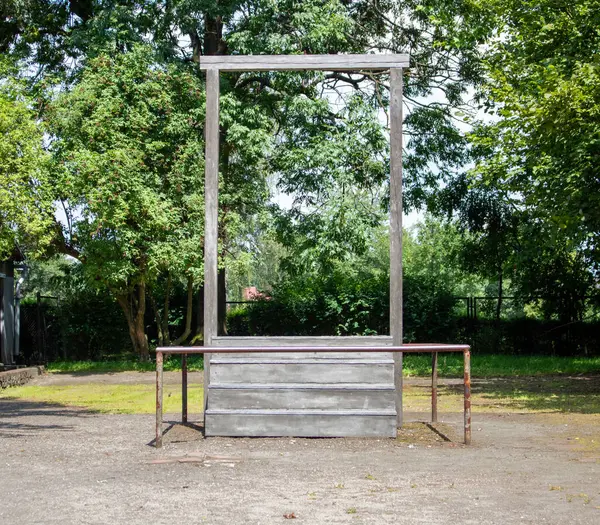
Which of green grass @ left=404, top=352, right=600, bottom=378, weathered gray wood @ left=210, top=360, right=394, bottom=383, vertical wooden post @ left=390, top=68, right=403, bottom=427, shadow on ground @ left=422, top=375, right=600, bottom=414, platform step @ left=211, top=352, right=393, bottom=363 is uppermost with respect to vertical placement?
vertical wooden post @ left=390, top=68, right=403, bottom=427

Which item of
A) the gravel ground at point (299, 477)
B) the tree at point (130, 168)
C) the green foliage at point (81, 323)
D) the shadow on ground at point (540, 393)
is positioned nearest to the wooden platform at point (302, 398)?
the gravel ground at point (299, 477)

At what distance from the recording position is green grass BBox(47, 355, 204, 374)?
66.9 ft

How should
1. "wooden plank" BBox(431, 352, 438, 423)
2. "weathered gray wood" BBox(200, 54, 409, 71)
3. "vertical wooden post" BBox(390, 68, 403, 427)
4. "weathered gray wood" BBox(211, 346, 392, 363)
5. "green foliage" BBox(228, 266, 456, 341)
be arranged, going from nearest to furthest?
"weathered gray wood" BBox(211, 346, 392, 363), "vertical wooden post" BBox(390, 68, 403, 427), "wooden plank" BBox(431, 352, 438, 423), "weathered gray wood" BBox(200, 54, 409, 71), "green foliage" BBox(228, 266, 456, 341)

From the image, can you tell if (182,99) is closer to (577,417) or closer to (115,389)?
(115,389)

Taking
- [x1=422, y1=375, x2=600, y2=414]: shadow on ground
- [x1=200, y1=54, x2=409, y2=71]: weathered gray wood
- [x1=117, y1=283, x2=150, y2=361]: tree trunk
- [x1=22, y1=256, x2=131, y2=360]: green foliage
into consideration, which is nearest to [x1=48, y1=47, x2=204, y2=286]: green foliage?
[x1=117, y1=283, x2=150, y2=361]: tree trunk

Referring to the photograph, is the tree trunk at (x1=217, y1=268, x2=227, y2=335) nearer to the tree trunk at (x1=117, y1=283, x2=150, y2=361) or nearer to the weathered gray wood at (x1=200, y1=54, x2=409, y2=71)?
the tree trunk at (x1=117, y1=283, x2=150, y2=361)

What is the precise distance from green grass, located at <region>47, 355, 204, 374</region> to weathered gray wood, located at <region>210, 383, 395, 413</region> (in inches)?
477

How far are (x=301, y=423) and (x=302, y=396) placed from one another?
25 cm

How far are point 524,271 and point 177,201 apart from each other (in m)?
9.68

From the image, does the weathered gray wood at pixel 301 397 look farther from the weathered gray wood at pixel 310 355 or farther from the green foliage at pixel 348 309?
the green foliage at pixel 348 309

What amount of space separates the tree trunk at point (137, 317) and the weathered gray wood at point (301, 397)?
13621 mm

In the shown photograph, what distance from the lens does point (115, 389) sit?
15.6 metres

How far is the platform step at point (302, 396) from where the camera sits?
27.3ft

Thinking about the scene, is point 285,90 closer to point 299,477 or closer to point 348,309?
point 348,309
